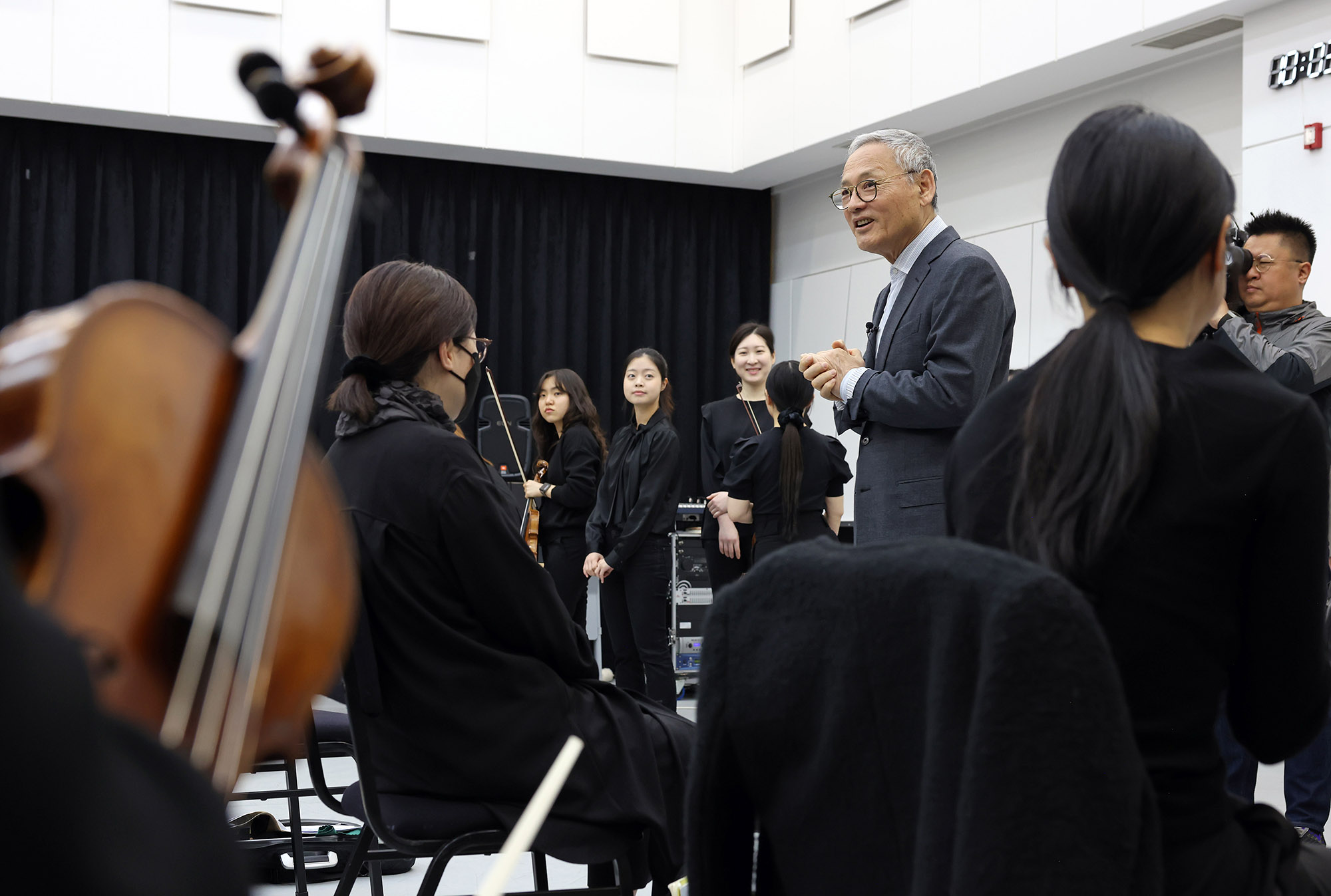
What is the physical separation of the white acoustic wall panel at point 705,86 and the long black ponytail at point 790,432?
3.46 m

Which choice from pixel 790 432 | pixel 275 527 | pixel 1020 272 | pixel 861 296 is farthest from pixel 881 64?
pixel 275 527

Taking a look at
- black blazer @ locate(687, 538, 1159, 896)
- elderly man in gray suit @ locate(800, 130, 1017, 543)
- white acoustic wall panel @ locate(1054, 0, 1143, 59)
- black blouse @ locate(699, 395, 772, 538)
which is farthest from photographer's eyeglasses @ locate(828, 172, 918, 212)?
white acoustic wall panel @ locate(1054, 0, 1143, 59)

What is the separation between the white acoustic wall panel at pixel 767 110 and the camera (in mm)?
7215

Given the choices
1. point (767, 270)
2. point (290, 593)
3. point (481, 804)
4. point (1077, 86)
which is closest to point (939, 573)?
point (290, 593)

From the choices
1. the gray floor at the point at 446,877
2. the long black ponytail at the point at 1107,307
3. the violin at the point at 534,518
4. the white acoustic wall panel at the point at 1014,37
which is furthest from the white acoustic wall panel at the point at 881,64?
the long black ponytail at the point at 1107,307

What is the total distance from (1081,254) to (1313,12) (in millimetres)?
4487

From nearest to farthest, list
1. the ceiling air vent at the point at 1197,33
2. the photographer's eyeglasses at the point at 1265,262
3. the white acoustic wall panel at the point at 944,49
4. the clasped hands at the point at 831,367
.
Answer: the clasped hands at the point at 831,367 → the photographer's eyeglasses at the point at 1265,262 → the ceiling air vent at the point at 1197,33 → the white acoustic wall panel at the point at 944,49

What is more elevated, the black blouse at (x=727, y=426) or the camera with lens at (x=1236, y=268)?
the camera with lens at (x=1236, y=268)

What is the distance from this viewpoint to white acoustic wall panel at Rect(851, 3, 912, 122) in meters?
6.34

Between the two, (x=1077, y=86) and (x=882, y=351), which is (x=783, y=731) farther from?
(x=1077, y=86)

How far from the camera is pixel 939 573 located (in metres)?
0.83

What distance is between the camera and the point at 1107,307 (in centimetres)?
102

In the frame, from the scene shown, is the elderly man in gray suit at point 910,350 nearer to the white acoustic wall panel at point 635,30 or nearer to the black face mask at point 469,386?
the black face mask at point 469,386

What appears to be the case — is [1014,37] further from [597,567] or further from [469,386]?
[469,386]
